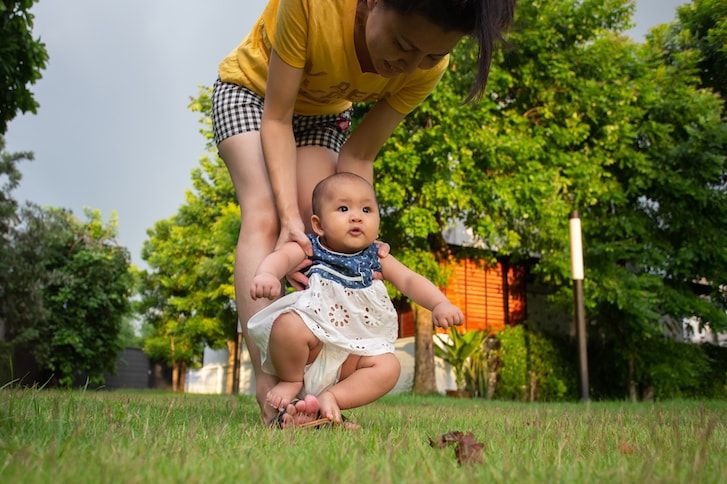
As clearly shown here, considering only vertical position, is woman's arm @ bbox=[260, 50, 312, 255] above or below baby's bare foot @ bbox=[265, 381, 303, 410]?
above

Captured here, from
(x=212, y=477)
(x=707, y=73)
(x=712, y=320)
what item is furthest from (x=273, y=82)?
(x=707, y=73)

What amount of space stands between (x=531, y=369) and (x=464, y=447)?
12786 mm

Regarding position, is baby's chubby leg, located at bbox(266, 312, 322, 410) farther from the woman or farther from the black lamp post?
the black lamp post

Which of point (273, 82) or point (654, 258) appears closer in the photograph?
point (273, 82)

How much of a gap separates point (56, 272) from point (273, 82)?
539 inches

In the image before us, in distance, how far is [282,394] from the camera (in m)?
2.23

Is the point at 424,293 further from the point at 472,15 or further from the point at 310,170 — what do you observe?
the point at 472,15

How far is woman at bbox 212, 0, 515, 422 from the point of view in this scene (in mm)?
2100

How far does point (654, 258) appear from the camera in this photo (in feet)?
41.0

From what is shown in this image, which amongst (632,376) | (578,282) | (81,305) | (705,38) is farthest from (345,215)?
(81,305)

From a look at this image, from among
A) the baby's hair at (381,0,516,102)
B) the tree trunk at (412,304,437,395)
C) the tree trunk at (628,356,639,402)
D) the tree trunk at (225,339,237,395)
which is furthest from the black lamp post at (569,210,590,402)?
the tree trunk at (225,339,237,395)

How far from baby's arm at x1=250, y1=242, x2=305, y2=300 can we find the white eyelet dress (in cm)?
8

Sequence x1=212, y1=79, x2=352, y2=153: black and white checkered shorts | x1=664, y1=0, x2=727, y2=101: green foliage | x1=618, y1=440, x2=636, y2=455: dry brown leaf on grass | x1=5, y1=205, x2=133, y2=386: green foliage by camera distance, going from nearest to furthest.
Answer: x1=618, y1=440, x2=636, y2=455: dry brown leaf on grass
x1=212, y1=79, x2=352, y2=153: black and white checkered shorts
x1=664, y1=0, x2=727, y2=101: green foliage
x1=5, y1=205, x2=133, y2=386: green foliage

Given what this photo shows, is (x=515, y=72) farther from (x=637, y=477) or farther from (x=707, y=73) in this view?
(x=637, y=477)
